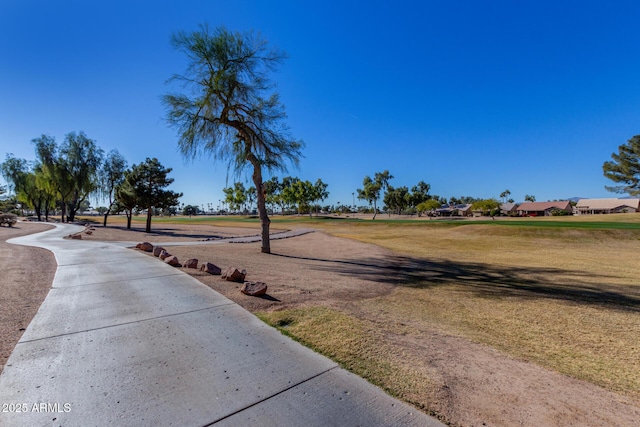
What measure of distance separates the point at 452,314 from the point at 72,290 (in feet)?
26.3

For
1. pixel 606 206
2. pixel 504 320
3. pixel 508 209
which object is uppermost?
pixel 606 206

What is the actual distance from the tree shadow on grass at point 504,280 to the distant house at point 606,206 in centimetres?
11211

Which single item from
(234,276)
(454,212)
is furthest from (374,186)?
(234,276)

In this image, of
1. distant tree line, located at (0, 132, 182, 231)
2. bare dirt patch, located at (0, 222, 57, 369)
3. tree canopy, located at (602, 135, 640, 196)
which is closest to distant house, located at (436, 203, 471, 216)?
tree canopy, located at (602, 135, 640, 196)

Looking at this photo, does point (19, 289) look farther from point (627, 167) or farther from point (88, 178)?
point (627, 167)

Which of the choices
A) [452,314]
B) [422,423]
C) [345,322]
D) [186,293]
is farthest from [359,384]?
[186,293]

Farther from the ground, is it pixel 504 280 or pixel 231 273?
pixel 231 273

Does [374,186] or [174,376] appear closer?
[174,376]

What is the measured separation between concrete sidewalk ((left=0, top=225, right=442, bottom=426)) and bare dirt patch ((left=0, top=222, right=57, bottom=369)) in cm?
16

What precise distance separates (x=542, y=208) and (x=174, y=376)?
119729 millimetres

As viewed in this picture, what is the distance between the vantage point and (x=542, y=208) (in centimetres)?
9550

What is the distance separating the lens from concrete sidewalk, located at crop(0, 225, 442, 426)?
7.79 ft

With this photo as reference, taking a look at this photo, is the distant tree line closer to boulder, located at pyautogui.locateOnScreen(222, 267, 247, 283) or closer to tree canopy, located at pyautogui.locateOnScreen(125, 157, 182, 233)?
tree canopy, located at pyautogui.locateOnScreen(125, 157, 182, 233)

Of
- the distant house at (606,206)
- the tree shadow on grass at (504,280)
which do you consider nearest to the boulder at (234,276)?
the tree shadow on grass at (504,280)
